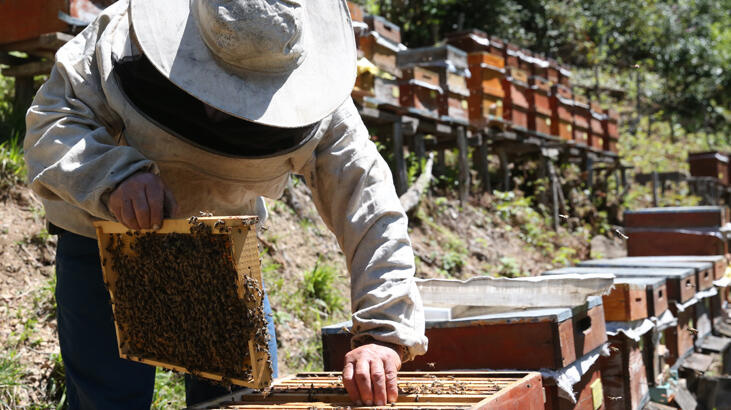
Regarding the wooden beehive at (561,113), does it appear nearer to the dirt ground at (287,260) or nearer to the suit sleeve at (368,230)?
the dirt ground at (287,260)

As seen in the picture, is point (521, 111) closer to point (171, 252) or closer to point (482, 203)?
point (482, 203)

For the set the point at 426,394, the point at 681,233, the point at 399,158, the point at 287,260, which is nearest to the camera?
the point at 426,394

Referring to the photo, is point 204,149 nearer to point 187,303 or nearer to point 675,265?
point 187,303

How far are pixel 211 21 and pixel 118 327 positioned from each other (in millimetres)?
851

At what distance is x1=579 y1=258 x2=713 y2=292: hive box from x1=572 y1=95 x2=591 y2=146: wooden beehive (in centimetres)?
746

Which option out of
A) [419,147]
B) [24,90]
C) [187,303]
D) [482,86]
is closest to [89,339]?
[187,303]

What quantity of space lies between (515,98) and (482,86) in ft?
3.81

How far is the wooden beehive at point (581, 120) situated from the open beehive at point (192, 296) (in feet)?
37.6

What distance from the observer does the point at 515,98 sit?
10031 mm

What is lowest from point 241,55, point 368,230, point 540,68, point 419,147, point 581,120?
point 368,230

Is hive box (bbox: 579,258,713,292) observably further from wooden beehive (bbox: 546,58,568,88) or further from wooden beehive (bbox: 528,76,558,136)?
wooden beehive (bbox: 546,58,568,88)

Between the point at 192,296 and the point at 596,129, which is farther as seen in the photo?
the point at 596,129

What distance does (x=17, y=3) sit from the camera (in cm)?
503

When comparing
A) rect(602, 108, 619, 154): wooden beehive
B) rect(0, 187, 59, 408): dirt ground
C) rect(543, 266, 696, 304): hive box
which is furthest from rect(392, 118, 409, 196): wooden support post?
rect(602, 108, 619, 154): wooden beehive
